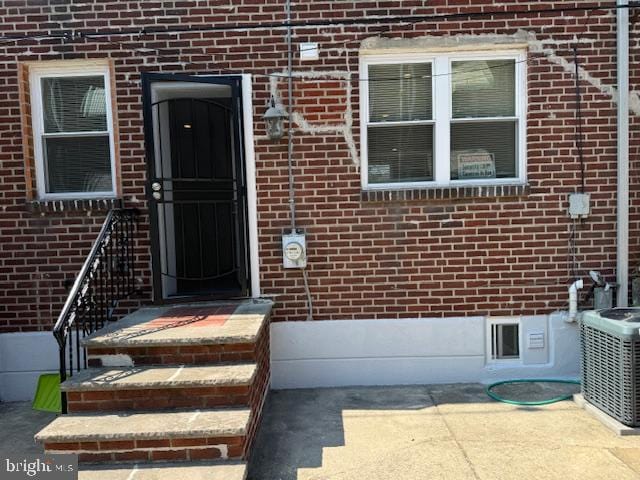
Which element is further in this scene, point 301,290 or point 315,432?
point 301,290

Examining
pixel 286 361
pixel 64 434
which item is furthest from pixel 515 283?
pixel 64 434

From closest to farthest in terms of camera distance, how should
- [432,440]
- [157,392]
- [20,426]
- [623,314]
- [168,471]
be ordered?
1. [168,471]
2. [157,392]
3. [432,440]
4. [623,314]
5. [20,426]

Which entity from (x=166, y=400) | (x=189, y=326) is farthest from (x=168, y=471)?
(x=189, y=326)

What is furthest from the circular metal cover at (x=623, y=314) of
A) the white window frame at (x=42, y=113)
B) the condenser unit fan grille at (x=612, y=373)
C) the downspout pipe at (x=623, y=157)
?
the white window frame at (x=42, y=113)

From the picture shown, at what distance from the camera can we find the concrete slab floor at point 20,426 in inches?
141

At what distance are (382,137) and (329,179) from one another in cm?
67

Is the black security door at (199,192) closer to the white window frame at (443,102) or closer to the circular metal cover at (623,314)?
the white window frame at (443,102)

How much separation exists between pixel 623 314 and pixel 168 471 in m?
3.40

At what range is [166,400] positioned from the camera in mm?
3205

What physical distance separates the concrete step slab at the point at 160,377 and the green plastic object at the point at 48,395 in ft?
4.17

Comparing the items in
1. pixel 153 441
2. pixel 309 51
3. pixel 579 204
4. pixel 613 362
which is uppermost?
pixel 309 51

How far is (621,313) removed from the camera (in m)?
3.70

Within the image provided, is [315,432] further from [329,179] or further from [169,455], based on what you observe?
[329,179]

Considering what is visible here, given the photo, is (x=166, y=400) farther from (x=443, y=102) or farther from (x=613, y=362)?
(x=443, y=102)
